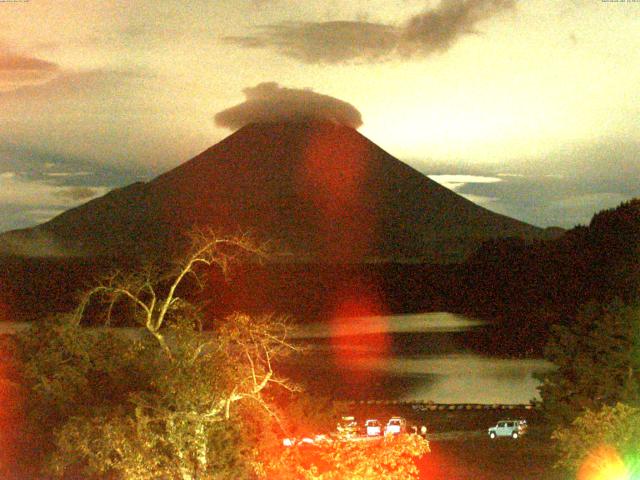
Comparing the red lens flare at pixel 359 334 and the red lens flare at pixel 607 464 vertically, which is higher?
the red lens flare at pixel 607 464

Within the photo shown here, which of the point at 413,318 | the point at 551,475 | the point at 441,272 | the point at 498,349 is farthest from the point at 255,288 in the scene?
the point at 551,475

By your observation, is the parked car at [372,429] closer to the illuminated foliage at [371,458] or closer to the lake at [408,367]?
the lake at [408,367]

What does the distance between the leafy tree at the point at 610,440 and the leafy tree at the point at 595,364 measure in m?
3.23

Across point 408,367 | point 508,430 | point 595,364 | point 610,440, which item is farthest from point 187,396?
point 408,367

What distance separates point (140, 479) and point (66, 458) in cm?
280

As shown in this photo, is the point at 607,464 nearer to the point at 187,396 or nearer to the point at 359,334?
the point at 187,396

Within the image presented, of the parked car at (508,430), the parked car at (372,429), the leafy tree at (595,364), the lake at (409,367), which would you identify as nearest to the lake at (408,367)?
the lake at (409,367)

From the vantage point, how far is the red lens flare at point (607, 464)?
10.8 m

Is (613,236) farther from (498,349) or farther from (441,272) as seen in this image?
(441,272)

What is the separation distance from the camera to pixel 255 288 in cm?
7838

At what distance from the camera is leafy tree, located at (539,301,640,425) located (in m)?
15.7

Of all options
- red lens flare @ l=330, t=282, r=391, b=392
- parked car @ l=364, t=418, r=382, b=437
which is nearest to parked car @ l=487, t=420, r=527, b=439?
parked car @ l=364, t=418, r=382, b=437

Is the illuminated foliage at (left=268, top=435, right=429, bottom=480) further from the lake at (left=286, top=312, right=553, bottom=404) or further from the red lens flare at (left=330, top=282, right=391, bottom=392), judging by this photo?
the red lens flare at (left=330, top=282, right=391, bottom=392)

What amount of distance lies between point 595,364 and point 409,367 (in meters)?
27.3
